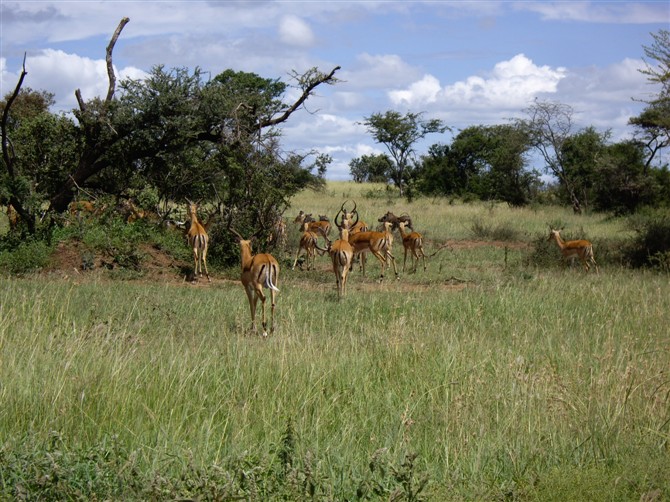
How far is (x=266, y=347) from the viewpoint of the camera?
655 centimetres

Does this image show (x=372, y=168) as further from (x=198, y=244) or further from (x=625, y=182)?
(x=198, y=244)

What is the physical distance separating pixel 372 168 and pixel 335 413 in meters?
53.1

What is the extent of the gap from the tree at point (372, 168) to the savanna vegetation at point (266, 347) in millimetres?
35282

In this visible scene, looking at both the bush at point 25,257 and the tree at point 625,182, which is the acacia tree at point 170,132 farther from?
the tree at point 625,182

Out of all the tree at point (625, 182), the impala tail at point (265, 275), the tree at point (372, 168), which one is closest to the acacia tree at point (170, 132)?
the impala tail at point (265, 275)

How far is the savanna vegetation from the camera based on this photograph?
166 inches

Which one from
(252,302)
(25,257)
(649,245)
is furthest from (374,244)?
(252,302)

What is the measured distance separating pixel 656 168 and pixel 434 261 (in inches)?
658

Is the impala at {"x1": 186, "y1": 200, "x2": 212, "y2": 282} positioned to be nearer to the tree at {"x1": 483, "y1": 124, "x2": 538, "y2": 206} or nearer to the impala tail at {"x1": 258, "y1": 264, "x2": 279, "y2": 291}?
the impala tail at {"x1": 258, "y1": 264, "x2": 279, "y2": 291}

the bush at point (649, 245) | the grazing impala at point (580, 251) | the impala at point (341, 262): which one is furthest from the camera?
the bush at point (649, 245)

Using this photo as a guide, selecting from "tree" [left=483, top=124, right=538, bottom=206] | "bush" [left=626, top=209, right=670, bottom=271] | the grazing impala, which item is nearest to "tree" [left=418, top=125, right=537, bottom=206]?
"tree" [left=483, top=124, right=538, bottom=206]

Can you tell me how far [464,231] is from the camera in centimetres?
2200

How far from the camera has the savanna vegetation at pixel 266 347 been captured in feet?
13.8

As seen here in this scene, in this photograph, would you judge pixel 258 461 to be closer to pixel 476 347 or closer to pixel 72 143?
pixel 476 347
